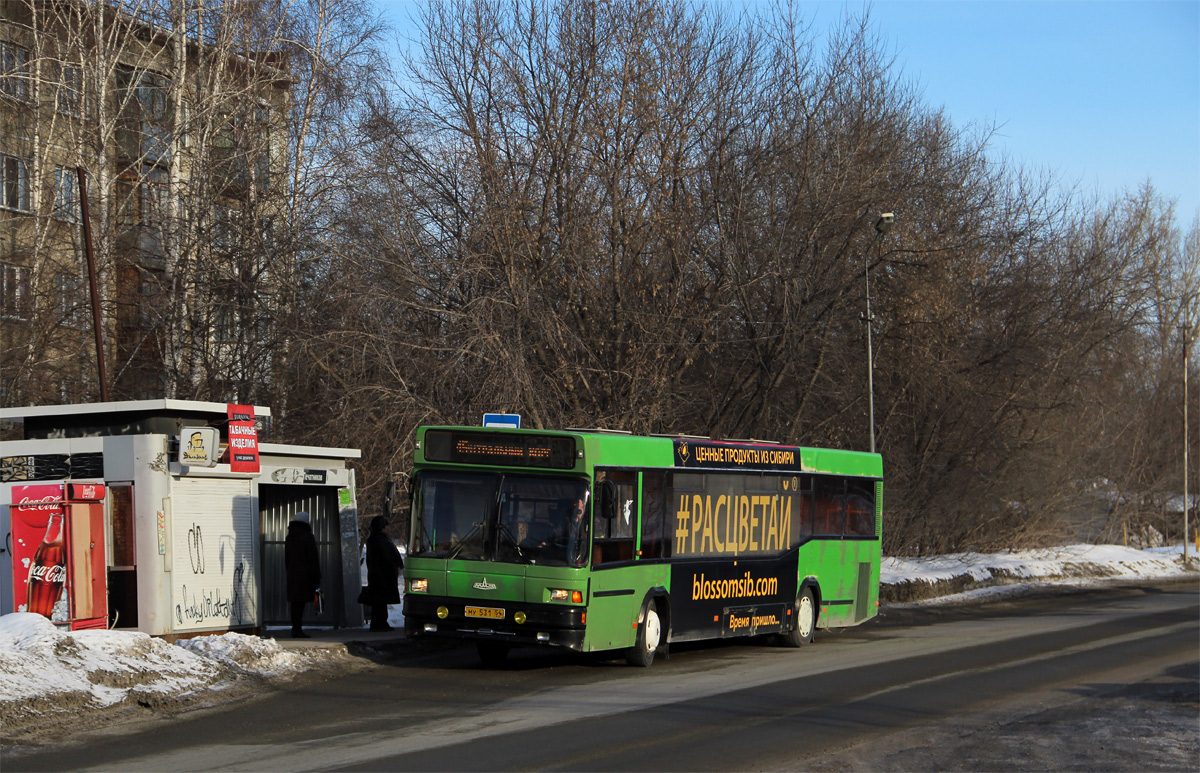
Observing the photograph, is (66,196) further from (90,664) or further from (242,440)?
(90,664)

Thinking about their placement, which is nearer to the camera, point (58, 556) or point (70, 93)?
point (58, 556)

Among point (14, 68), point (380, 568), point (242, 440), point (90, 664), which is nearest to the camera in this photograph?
point (90, 664)

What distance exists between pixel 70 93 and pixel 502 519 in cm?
2176

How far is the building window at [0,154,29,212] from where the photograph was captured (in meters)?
30.5

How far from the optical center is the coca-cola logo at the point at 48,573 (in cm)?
1371

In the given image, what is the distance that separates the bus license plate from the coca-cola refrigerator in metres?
4.21

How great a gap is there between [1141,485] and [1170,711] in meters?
43.9

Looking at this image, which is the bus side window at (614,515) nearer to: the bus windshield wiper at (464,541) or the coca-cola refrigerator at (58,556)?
the bus windshield wiper at (464,541)

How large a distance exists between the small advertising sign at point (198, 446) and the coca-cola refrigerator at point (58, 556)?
121 centimetres

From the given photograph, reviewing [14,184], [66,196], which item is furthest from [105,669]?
[14,184]

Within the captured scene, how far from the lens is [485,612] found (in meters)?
14.1

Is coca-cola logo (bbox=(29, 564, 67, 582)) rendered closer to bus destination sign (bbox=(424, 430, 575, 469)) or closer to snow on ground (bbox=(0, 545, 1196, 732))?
snow on ground (bbox=(0, 545, 1196, 732))

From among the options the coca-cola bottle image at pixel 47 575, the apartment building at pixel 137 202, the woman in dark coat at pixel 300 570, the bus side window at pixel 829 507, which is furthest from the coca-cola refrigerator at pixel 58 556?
the apartment building at pixel 137 202

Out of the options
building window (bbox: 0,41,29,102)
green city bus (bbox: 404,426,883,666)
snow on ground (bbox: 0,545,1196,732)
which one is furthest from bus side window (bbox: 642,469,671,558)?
building window (bbox: 0,41,29,102)
